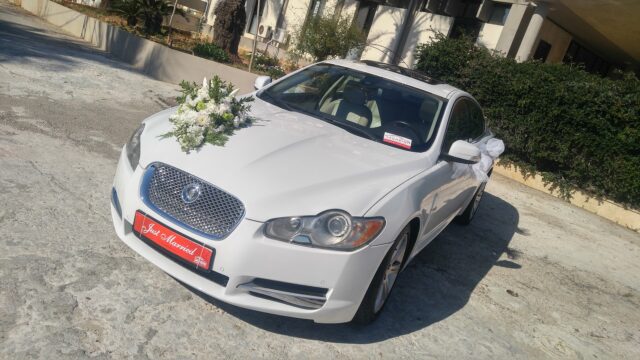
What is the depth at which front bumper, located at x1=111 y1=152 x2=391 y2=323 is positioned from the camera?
8.96 ft

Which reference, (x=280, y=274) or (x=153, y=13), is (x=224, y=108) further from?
(x=153, y=13)

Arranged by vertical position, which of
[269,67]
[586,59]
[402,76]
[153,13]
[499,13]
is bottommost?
[269,67]

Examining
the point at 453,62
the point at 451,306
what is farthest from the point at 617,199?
the point at 451,306

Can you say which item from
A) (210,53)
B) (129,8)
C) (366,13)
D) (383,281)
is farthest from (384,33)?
(383,281)

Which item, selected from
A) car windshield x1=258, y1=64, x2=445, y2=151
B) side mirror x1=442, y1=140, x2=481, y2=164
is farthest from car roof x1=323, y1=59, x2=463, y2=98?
side mirror x1=442, y1=140, x2=481, y2=164

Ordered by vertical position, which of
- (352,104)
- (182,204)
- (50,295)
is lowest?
(50,295)

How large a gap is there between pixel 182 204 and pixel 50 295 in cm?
88

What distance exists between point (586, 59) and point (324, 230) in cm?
1962

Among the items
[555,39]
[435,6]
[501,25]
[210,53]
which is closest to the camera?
[210,53]

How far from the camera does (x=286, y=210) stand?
9.10 feet

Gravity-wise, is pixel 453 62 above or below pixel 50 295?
above

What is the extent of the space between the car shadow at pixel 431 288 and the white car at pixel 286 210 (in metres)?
0.20

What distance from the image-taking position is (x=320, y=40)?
12281mm

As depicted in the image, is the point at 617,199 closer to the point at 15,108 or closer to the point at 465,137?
the point at 465,137
